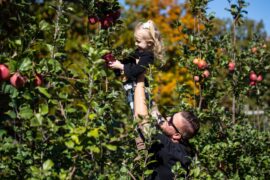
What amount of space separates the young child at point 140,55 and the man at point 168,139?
0.34 feet

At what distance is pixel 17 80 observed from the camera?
1.54m

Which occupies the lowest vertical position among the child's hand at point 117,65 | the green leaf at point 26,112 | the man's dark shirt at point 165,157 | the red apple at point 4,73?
the man's dark shirt at point 165,157

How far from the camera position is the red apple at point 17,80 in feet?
5.04

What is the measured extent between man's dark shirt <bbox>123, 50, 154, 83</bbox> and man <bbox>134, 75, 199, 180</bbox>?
77mm

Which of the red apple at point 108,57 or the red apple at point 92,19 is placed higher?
the red apple at point 92,19

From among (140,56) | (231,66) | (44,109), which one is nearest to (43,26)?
(44,109)

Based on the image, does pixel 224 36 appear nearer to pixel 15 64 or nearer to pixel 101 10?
pixel 101 10

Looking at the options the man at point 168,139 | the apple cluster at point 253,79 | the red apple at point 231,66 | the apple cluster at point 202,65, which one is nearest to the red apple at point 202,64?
the apple cluster at point 202,65

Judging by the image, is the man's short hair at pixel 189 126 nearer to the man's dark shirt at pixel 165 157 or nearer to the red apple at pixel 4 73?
the man's dark shirt at pixel 165 157

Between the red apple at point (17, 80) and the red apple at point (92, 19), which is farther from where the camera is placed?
the red apple at point (92, 19)

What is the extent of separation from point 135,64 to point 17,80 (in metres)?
1.05

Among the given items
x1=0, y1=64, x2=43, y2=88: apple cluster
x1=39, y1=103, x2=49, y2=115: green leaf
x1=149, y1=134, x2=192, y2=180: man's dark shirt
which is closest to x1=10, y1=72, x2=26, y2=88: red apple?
x1=0, y1=64, x2=43, y2=88: apple cluster

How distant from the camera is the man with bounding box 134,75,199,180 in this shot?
2258 millimetres

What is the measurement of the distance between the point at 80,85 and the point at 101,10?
2.09 ft
